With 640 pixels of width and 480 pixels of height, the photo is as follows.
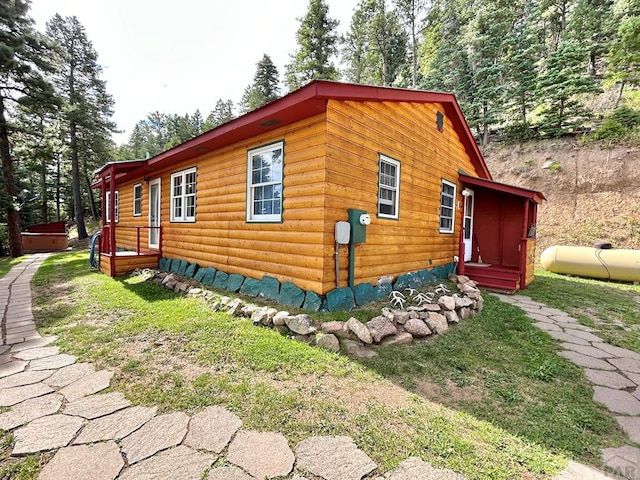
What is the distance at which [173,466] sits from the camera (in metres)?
1.76

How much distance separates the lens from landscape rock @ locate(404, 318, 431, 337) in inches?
152

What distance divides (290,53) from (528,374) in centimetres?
2565

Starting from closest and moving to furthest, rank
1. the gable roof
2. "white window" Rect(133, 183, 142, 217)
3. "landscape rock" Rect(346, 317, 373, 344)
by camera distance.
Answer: "landscape rock" Rect(346, 317, 373, 344)
the gable roof
"white window" Rect(133, 183, 142, 217)

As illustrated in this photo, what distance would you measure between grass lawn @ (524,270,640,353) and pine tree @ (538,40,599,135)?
10.9 meters

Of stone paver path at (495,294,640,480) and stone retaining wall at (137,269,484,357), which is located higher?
stone retaining wall at (137,269,484,357)

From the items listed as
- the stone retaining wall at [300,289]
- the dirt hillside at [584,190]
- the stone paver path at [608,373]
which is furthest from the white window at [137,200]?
the dirt hillside at [584,190]

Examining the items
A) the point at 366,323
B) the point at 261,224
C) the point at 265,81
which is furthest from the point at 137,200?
the point at 265,81

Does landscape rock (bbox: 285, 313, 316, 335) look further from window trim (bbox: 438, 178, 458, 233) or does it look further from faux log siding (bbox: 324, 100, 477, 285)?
window trim (bbox: 438, 178, 458, 233)

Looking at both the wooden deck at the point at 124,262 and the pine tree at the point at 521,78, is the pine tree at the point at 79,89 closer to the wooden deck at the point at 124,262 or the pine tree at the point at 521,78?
the wooden deck at the point at 124,262

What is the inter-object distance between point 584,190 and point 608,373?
13930 millimetres

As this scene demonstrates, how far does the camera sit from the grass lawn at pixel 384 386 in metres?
2.04

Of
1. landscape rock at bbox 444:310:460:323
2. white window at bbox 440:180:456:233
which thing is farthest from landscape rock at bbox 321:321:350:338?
white window at bbox 440:180:456:233

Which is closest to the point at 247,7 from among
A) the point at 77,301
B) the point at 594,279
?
the point at 77,301

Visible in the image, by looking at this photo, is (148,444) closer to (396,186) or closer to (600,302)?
(396,186)
